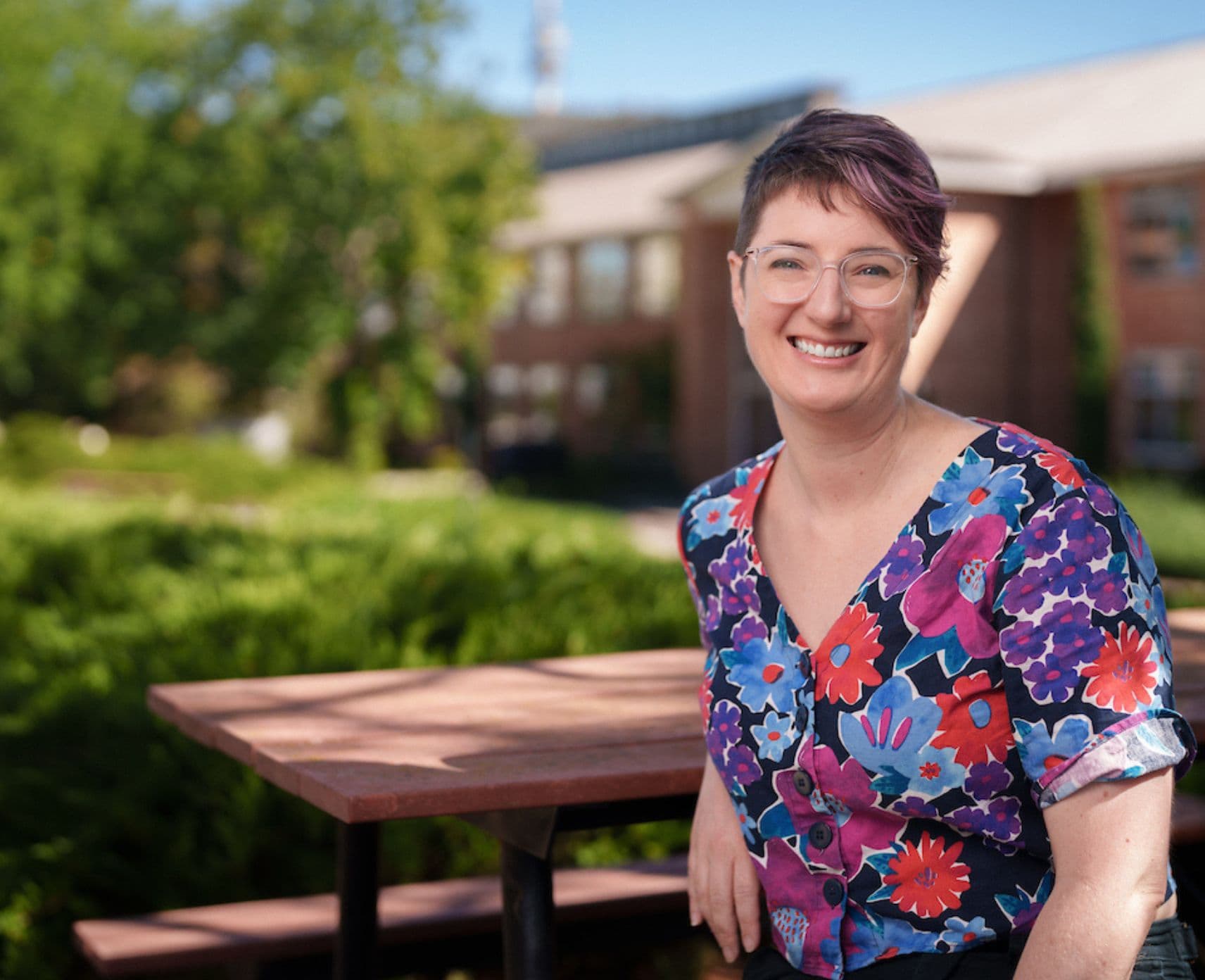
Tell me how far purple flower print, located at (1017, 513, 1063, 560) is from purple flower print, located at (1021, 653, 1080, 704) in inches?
4.8

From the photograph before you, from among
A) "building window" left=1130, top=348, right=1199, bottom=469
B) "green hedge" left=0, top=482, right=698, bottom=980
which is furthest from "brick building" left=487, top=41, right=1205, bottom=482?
"green hedge" left=0, top=482, right=698, bottom=980

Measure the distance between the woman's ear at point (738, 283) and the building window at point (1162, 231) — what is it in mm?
27591

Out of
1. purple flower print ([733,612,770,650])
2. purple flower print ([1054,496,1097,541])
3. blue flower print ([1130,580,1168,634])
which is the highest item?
purple flower print ([1054,496,1097,541])

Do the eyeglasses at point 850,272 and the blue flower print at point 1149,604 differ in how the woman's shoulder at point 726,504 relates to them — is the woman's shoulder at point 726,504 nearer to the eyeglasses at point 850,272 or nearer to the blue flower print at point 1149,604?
the eyeglasses at point 850,272

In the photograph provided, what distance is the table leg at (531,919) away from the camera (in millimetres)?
2508

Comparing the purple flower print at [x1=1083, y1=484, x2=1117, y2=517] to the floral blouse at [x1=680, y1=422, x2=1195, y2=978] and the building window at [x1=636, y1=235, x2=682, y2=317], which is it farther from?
the building window at [x1=636, y1=235, x2=682, y2=317]

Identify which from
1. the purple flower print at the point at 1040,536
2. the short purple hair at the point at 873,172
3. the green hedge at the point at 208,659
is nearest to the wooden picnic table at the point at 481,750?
the purple flower print at the point at 1040,536

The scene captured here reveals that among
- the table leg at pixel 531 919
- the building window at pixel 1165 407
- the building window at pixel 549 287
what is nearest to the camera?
the table leg at pixel 531 919

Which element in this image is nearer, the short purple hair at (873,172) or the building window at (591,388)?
the short purple hair at (873,172)

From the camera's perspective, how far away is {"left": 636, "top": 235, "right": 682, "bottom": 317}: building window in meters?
40.8

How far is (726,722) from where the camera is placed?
7.37ft

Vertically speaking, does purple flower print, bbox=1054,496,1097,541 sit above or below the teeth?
below

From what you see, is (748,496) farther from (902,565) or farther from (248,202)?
(248,202)

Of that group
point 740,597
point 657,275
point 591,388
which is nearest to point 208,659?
point 740,597
